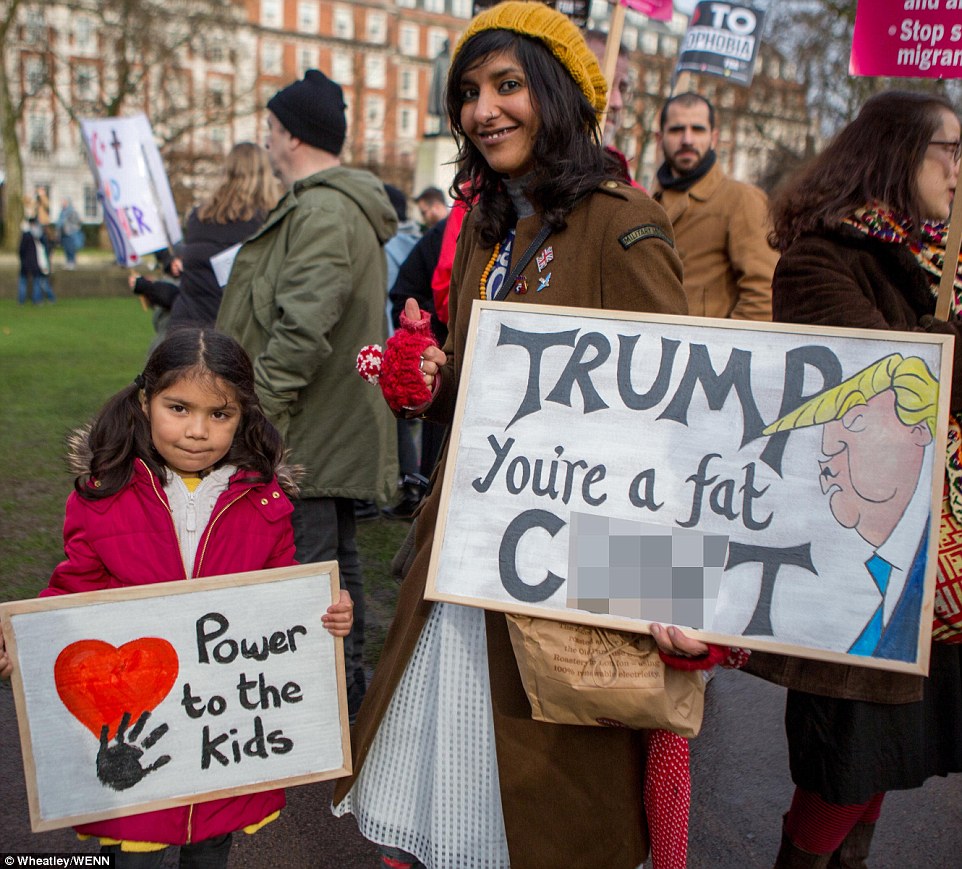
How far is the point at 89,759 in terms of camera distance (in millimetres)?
1921

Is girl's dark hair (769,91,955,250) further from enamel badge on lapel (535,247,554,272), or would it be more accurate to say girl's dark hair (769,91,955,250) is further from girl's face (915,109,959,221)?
enamel badge on lapel (535,247,554,272)

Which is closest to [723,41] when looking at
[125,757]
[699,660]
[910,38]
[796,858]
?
[910,38]

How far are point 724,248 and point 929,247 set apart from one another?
225 centimetres

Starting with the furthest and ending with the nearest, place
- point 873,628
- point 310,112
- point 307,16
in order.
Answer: point 307,16, point 310,112, point 873,628

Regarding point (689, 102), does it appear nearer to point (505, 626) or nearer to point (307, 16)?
point (505, 626)

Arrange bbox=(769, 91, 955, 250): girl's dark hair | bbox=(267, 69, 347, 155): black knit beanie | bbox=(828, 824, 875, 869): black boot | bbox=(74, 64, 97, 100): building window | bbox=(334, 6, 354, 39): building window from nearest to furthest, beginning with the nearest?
bbox=(769, 91, 955, 250): girl's dark hair
bbox=(828, 824, 875, 869): black boot
bbox=(267, 69, 347, 155): black knit beanie
bbox=(74, 64, 97, 100): building window
bbox=(334, 6, 354, 39): building window

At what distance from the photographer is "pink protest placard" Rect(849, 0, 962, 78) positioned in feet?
7.66

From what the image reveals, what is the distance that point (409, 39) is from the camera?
79125 mm

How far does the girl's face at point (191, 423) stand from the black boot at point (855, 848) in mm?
1975

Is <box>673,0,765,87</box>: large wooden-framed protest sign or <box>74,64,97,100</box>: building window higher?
<box>74,64,97,100</box>: building window

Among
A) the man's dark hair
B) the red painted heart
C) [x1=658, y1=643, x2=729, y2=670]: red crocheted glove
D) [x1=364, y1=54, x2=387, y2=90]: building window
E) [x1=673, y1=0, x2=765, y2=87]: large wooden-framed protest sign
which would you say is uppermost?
[x1=364, y1=54, x2=387, y2=90]: building window

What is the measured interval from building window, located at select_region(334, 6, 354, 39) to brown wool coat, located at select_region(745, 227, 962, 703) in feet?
254

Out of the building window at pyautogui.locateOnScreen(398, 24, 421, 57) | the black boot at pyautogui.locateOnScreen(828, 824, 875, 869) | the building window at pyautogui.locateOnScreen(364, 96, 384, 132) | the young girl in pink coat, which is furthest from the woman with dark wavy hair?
the building window at pyautogui.locateOnScreen(398, 24, 421, 57)

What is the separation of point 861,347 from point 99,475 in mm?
1625
